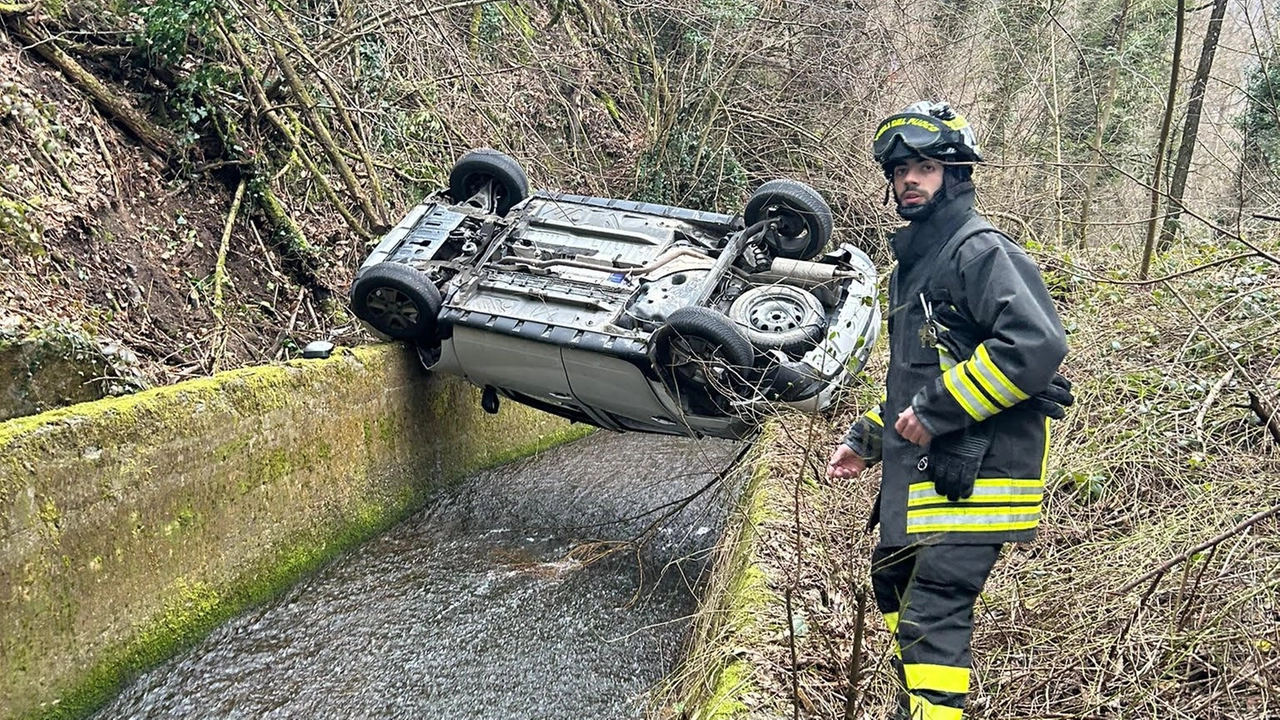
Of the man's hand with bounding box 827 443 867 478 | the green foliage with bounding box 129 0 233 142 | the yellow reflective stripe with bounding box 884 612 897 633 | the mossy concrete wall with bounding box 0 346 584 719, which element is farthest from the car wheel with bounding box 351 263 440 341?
the yellow reflective stripe with bounding box 884 612 897 633

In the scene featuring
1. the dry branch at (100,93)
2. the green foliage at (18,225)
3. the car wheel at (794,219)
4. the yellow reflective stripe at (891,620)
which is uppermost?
the dry branch at (100,93)

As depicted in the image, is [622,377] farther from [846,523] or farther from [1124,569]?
[1124,569]

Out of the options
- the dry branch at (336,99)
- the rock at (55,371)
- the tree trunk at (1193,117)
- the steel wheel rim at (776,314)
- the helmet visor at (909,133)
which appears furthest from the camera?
the tree trunk at (1193,117)

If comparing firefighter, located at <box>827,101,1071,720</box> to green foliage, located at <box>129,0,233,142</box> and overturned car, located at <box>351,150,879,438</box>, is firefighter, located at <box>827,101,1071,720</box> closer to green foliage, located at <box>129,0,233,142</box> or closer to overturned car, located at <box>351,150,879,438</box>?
overturned car, located at <box>351,150,879,438</box>

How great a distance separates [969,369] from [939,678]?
741 mm

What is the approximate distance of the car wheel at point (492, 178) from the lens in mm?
6980

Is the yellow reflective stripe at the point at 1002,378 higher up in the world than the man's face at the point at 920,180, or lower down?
lower down

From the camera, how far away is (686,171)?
38.2 ft

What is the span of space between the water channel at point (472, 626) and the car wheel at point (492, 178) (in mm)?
2061

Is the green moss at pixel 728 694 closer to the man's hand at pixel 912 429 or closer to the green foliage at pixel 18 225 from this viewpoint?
the man's hand at pixel 912 429

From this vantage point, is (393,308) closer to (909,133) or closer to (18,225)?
(18,225)

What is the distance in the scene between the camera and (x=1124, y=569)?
3379 millimetres

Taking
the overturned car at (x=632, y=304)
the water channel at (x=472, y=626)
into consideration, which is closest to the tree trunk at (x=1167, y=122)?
the overturned car at (x=632, y=304)

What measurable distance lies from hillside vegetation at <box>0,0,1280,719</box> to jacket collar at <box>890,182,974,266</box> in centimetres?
65
